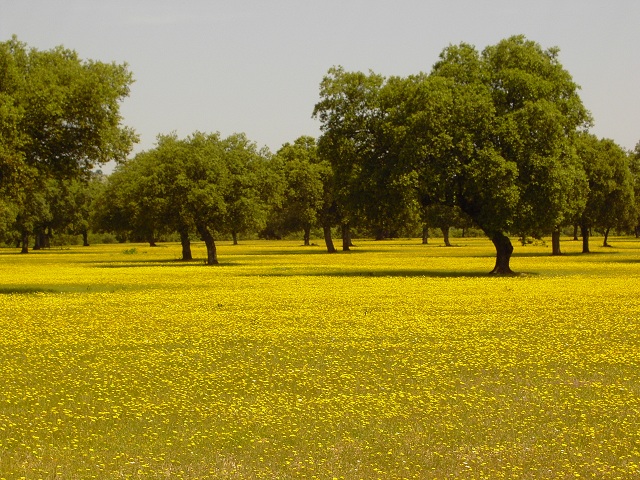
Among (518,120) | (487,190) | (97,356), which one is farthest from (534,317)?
(518,120)

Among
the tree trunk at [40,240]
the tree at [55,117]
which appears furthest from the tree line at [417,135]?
the tree trunk at [40,240]

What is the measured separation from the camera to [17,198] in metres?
35.2

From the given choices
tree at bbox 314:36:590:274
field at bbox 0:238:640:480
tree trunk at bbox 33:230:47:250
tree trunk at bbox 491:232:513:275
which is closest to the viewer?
field at bbox 0:238:640:480

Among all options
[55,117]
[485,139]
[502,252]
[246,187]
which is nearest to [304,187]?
[246,187]

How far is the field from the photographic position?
9242 mm

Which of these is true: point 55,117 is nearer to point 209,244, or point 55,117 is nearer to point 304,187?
point 209,244

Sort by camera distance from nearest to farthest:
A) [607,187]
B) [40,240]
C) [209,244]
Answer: [209,244] < [607,187] < [40,240]

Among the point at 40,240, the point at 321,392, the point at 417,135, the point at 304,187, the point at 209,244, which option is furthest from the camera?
the point at 40,240

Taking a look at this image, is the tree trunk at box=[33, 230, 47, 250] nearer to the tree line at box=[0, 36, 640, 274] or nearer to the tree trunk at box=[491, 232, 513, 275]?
the tree line at box=[0, 36, 640, 274]

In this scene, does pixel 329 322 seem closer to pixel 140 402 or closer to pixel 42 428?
pixel 140 402

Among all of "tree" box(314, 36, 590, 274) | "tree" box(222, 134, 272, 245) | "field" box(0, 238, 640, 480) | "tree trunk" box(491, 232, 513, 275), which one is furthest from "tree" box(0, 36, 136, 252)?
"tree" box(222, 134, 272, 245)

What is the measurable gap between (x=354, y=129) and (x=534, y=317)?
28122 millimetres

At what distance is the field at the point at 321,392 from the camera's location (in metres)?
9.24

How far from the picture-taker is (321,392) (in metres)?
13.1
